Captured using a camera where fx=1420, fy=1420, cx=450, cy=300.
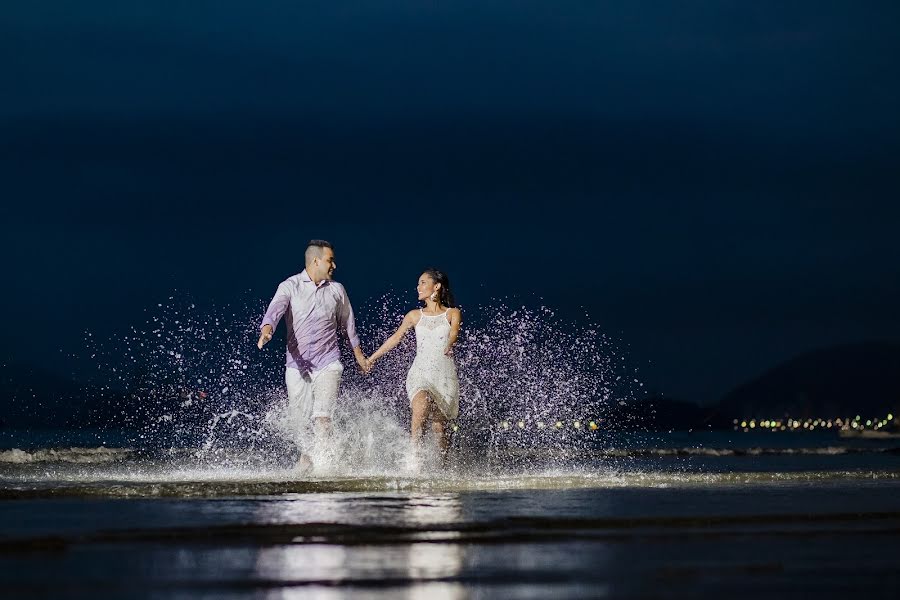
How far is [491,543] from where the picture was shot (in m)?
9.33

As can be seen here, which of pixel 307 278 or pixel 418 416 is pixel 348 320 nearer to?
pixel 307 278

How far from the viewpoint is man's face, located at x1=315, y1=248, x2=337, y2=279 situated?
17.6 m

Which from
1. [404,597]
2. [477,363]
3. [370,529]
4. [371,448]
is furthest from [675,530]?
[477,363]

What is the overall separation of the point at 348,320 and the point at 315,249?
984 millimetres

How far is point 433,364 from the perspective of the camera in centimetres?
1770

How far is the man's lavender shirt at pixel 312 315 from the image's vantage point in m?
17.5

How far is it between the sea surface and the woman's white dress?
2438mm

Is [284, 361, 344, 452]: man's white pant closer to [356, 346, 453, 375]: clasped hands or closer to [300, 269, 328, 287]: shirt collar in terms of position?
[356, 346, 453, 375]: clasped hands

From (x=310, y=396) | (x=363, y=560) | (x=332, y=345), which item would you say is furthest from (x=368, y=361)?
(x=363, y=560)

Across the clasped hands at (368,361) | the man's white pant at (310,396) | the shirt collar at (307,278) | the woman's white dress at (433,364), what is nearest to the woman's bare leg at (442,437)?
the woman's white dress at (433,364)

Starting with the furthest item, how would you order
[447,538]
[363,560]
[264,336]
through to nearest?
[264,336] → [447,538] → [363,560]

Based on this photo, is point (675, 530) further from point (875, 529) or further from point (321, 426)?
point (321, 426)

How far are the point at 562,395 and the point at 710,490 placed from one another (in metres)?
9.25

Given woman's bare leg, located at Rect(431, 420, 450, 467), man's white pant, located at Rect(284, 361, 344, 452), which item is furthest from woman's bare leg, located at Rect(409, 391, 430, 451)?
man's white pant, located at Rect(284, 361, 344, 452)
